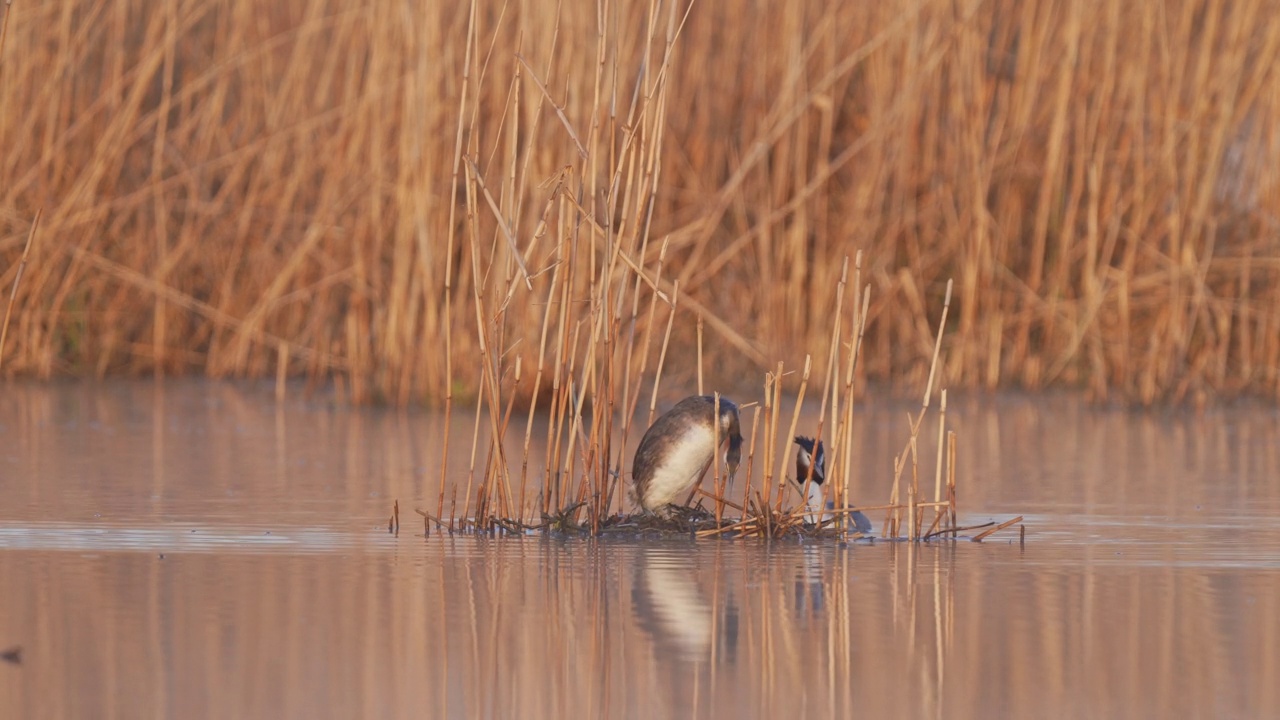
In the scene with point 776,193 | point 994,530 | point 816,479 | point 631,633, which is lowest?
point 631,633

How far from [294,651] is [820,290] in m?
6.03

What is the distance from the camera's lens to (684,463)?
4.78 meters

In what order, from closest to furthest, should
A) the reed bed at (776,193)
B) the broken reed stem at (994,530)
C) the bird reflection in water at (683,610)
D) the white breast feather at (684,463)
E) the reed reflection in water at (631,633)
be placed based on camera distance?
the reed reflection in water at (631,633)
the bird reflection in water at (683,610)
the broken reed stem at (994,530)
the white breast feather at (684,463)
the reed bed at (776,193)

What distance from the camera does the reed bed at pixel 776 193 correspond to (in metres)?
8.91

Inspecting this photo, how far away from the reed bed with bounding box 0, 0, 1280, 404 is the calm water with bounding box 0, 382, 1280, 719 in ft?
8.81

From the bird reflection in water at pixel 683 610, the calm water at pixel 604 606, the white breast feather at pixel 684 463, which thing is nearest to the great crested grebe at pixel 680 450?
the white breast feather at pixel 684 463

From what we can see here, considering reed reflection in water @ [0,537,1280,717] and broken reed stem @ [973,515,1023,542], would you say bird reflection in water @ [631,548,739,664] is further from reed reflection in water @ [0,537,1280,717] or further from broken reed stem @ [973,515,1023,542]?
broken reed stem @ [973,515,1023,542]

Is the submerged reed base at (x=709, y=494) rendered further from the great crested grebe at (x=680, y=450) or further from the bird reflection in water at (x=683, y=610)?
the bird reflection in water at (x=683, y=610)

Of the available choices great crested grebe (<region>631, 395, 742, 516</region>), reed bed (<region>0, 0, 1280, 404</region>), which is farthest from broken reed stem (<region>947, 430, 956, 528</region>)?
reed bed (<region>0, 0, 1280, 404</region>)

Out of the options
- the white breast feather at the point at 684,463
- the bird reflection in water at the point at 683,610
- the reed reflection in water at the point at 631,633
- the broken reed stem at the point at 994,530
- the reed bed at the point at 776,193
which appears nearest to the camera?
→ the reed reflection in water at the point at 631,633

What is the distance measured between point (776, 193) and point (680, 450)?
4.61 meters

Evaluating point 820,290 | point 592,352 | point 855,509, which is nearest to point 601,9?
point 592,352

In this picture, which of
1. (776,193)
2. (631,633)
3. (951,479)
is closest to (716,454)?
(951,479)

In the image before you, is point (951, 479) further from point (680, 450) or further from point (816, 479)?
point (680, 450)
